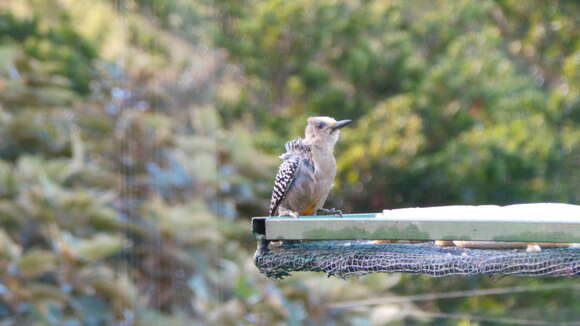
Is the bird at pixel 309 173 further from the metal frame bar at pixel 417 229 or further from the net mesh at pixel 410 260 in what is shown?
the metal frame bar at pixel 417 229

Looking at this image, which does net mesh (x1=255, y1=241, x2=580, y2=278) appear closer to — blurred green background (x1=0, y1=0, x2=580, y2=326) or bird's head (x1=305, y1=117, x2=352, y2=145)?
bird's head (x1=305, y1=117, x2=352, y2=145)

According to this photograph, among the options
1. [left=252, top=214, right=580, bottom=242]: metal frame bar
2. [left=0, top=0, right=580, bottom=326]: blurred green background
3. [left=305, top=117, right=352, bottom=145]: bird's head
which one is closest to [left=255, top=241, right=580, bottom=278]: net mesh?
[left=252, top=214, right=580, bottom=242]: metal frame bar

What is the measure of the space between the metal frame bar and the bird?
0.97 m

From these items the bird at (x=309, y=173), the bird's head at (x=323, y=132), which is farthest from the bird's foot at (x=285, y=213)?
the bird's head at (x=323, y=132)

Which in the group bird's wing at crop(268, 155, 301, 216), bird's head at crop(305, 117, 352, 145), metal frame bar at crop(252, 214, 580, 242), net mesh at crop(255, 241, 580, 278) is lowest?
net mesh at crop(255, 241, 580, 278)

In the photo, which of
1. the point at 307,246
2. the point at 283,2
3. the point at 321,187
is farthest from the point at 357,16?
the point at 307,246

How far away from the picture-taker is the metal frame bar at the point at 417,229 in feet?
6.28

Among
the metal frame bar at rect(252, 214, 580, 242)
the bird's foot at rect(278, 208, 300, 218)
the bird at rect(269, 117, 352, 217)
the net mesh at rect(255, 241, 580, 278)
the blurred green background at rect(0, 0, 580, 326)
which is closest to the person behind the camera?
the metal frame bar at rect(252, 214, 580, 242)

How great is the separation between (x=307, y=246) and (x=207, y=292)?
4288 mm

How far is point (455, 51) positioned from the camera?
8055 mm

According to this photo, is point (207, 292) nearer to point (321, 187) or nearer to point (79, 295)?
point (79, 295)

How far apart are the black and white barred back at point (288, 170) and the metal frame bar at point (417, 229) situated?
3.21 ft

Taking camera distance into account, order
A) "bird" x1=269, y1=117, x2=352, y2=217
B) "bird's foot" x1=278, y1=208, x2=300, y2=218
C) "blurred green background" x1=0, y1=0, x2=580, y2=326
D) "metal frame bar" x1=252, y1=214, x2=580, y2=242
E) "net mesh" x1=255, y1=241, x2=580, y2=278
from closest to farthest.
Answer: "metal frame bar" x1=252, y1=214, x2=580, y2=242
"net mesh" x1=255, y1=241, x2=580, y2=278
"bird's foot" x1=278, y1=208, x2=300, y2=218
"bird" x1=269, y1=117, x2=352, y2=217
"blurred green background" x1=0, y1=0, x2=580, y2=326

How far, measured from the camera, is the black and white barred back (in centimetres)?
329
